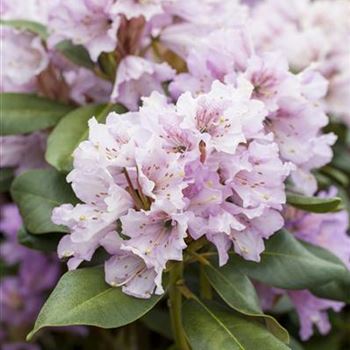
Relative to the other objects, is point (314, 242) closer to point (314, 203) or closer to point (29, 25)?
point (314, 203)

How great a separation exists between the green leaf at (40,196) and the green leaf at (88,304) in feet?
0.37

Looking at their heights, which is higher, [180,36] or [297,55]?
[180,36]

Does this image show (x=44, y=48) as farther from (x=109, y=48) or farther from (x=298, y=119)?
(x=298, y=119)

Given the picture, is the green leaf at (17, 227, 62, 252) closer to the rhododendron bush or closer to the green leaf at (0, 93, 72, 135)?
the rhododendron bush

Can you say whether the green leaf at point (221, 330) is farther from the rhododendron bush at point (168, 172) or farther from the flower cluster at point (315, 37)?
the flower cluster at point (315, 37)

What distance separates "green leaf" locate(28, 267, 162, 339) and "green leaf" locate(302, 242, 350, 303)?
0.24 m

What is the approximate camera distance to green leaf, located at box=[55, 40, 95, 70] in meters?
1.07

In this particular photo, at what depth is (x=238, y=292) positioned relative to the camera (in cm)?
89

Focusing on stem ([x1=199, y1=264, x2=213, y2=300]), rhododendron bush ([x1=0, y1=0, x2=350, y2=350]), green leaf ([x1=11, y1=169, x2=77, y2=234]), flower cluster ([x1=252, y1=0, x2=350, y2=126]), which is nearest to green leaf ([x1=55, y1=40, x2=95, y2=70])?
rhododendron bush ([x1=0, y1=0, x2=350, y2=350])

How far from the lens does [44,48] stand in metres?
1.12

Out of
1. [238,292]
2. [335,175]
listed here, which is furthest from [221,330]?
[335,175]

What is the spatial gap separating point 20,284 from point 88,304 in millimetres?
665

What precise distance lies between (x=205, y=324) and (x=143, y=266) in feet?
0.29

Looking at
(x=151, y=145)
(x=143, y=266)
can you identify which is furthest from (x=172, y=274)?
(x=151, y=145)
